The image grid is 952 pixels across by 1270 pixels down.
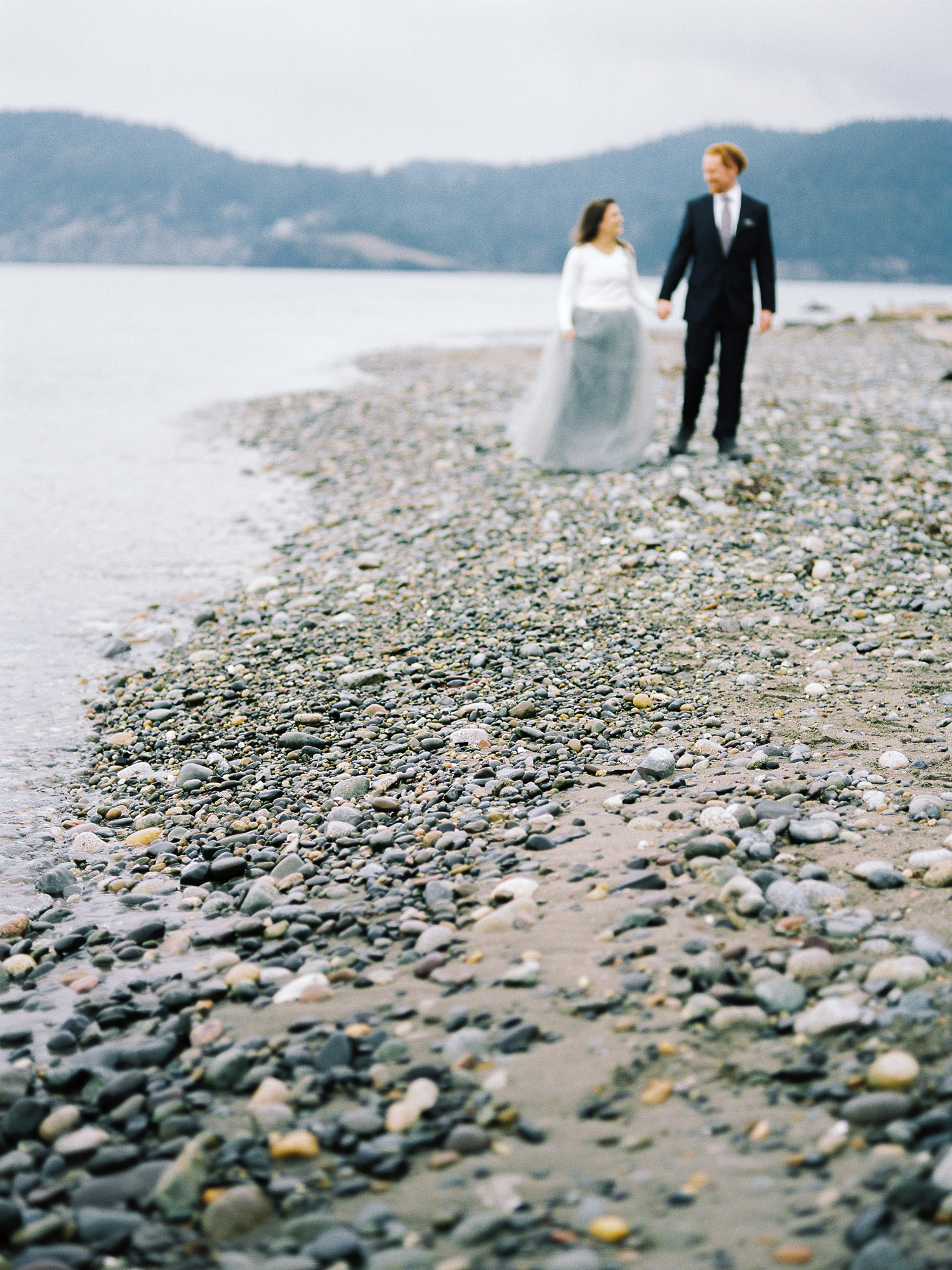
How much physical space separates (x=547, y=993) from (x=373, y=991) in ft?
2.14

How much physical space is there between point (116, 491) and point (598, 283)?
8589 millimetres

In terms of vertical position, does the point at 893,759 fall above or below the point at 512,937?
above

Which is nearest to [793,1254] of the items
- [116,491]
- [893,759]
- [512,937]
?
[512,937]

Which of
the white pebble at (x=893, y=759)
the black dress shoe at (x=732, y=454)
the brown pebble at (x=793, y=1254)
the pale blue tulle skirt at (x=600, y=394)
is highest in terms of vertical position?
the pale blue tulle skirt at (x=600, y=394)

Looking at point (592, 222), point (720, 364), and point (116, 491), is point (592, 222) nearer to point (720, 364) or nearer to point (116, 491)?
point (720, 364)

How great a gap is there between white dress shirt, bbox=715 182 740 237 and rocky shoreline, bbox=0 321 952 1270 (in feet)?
12.4

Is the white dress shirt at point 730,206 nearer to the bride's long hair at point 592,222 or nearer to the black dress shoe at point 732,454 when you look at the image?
the bride's long hair at point 592,222

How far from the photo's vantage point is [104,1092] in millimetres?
3217

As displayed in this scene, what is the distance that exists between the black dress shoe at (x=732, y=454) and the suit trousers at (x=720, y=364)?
0.16 ft

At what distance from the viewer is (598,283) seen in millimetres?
11133

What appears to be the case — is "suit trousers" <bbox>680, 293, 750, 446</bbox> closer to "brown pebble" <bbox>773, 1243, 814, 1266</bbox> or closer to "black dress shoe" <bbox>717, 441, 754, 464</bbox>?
"black dress shoe" <bbox>717, 441, 754, 464</bbox>

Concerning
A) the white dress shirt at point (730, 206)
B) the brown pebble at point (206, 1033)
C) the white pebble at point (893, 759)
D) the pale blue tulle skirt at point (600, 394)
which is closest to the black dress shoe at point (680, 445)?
the pale blue tulle skirt at point (600, 394)

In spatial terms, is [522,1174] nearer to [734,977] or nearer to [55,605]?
[734,977]

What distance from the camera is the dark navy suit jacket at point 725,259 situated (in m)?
10.2
